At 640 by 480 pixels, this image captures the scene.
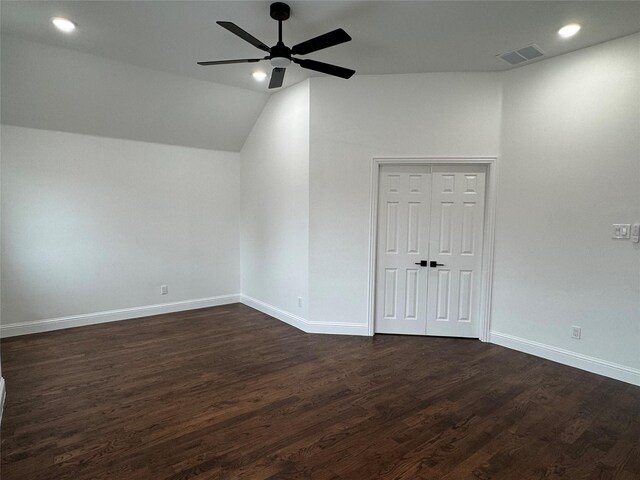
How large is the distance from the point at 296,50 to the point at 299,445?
2846mm

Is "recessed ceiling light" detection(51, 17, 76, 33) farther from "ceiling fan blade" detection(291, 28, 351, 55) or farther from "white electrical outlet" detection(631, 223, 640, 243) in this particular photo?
"white electrical outlet" detection(631, 223, 640, 243)

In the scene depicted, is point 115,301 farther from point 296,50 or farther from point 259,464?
point 296,50

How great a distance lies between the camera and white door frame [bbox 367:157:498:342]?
4.12 meters

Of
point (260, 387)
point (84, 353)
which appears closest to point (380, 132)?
point (260, 387)

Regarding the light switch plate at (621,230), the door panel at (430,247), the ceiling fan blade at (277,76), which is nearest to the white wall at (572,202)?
the light switch plate at (621,230)

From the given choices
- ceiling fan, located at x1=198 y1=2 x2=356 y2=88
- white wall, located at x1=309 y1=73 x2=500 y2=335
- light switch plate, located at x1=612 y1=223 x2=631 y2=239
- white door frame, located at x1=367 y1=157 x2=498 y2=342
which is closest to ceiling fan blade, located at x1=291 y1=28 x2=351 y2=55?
ceiling fan, located at x1=198 y1=2 x2=356 y2=88

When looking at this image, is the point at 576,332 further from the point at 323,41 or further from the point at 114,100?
the point at 114,100

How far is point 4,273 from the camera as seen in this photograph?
13.5ft

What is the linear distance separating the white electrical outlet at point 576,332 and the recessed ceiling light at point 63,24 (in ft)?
18.2

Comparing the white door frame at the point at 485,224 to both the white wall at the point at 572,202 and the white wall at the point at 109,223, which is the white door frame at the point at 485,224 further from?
the white wall at the point at 109,223

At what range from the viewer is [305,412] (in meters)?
2.69

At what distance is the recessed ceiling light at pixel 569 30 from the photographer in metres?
3.01

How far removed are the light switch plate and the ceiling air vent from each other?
1.85 m

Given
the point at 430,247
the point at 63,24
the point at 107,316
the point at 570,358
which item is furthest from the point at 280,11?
the point at 107,316
